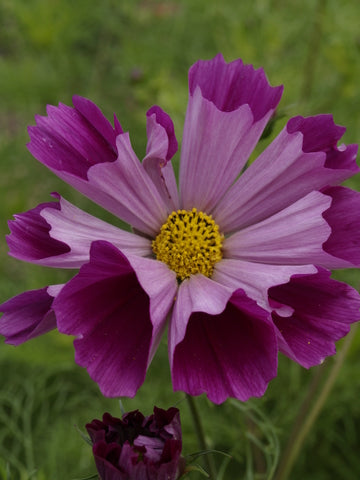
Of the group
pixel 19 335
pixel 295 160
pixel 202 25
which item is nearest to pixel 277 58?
pixel 202 25

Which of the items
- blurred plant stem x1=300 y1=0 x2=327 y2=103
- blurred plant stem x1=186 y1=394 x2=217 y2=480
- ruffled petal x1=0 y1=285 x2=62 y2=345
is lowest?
blurred plant stem x1=186 y1=394 x2=217 y2=480

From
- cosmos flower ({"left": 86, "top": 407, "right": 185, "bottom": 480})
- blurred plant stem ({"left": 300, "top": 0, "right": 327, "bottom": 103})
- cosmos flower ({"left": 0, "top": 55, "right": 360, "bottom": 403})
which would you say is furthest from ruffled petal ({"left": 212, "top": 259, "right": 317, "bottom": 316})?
blurred plant stem ({"left": 300, "top": 0, "right": 327, "bottom": 103})

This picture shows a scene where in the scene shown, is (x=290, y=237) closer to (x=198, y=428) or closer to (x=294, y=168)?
(x=294, y=168)

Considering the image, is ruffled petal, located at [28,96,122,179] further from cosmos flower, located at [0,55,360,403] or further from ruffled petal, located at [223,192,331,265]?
ruffled petal, located at [223,192,331,265]

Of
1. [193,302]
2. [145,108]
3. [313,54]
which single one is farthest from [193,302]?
[145,108]

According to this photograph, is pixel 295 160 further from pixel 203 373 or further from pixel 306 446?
pixel 306 446

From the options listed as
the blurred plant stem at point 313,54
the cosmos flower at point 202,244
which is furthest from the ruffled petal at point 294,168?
the blurred plant stem at point 313,54
